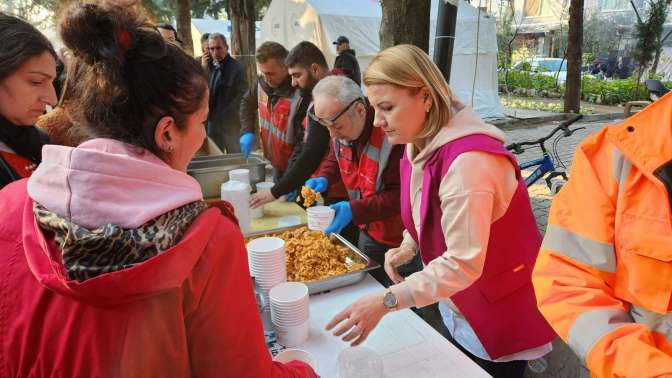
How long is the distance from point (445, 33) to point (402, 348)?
2.41 metres

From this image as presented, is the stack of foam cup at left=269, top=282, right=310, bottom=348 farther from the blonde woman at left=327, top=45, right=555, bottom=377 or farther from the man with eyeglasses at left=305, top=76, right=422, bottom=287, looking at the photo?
the man with eyeglasses at left=305, top=76, right=422, bottom=287

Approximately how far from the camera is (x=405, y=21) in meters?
3.64

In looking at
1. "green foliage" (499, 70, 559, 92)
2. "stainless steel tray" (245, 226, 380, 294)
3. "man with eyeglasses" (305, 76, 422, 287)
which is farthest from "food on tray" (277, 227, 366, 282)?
"green foliage" (499, 70, 559, 92)

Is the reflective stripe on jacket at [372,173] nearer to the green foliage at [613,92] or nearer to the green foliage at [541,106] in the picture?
the green foliage at [541,106]

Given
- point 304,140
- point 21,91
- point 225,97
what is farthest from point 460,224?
point 225,97

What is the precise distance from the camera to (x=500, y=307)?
5.15 ft

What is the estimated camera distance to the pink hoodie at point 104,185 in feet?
2.33

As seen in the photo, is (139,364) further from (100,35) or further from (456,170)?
A: (456,170)

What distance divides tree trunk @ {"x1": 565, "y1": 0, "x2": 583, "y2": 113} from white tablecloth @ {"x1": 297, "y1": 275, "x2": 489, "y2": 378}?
12368mm

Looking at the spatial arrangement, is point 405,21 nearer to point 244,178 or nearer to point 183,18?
point 244,178

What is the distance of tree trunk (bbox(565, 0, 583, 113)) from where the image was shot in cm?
1128

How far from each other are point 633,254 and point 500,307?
644 millimetres

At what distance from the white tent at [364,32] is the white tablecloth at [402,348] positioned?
24.7ft

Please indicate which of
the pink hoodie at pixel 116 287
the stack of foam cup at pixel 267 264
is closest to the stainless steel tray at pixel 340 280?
the stack of foam cup at pixel 267 264
